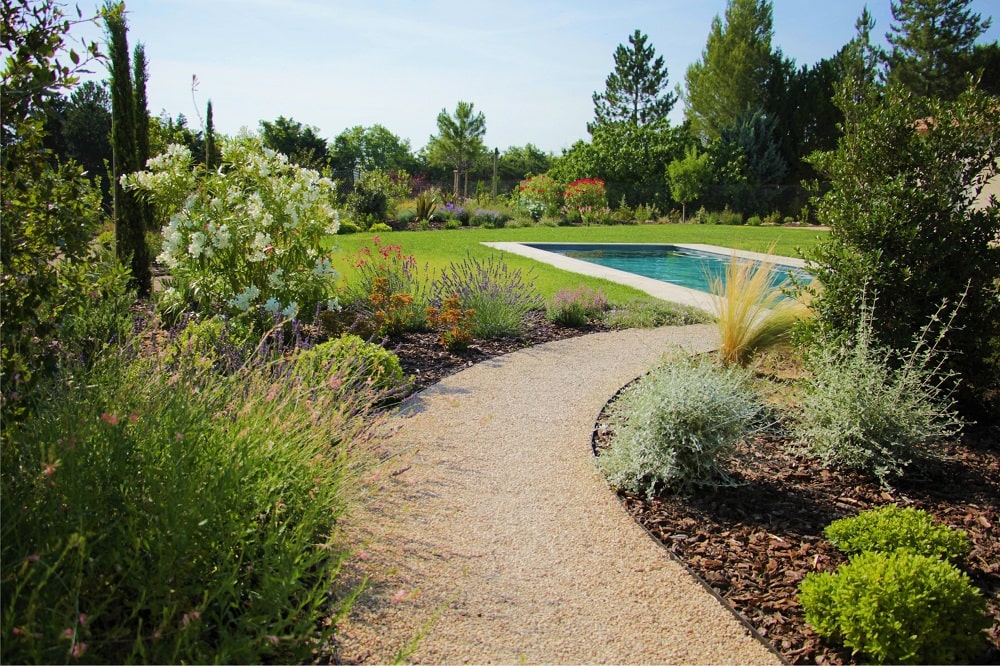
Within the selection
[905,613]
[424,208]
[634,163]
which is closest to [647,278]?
[905,613]

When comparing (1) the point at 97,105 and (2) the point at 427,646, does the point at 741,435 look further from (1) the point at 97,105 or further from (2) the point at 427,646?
(1) the point at 97,105

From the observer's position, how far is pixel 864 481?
359 centimetres

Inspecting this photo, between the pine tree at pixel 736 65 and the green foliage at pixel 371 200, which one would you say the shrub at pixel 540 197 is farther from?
the pine tree at pixel 736 65

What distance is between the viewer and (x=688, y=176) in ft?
76.0

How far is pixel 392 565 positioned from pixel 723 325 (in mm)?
3578

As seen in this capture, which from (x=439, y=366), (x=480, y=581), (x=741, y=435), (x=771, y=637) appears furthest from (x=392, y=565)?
(x=439, y=366)

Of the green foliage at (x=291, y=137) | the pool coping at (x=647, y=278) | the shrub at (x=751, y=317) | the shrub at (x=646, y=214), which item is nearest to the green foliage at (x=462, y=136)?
the green foliage at (x=291, y=137)

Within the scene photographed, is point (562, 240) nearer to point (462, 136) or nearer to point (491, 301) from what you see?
point (491, 301)

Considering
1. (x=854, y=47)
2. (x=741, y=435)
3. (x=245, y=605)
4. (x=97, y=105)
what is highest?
(x=854, y=47)

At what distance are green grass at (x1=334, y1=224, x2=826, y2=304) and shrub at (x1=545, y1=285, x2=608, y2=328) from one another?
675mm

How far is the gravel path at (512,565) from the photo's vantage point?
7.59 ft

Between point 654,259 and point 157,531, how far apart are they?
46.6ft

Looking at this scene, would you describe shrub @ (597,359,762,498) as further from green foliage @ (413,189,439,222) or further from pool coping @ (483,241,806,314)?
green foliage @ (413,189,439,222)

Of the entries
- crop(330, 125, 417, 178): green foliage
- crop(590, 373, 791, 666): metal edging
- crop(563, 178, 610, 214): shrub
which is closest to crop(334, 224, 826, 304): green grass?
crop(563, 178, 610, 214): shrub
